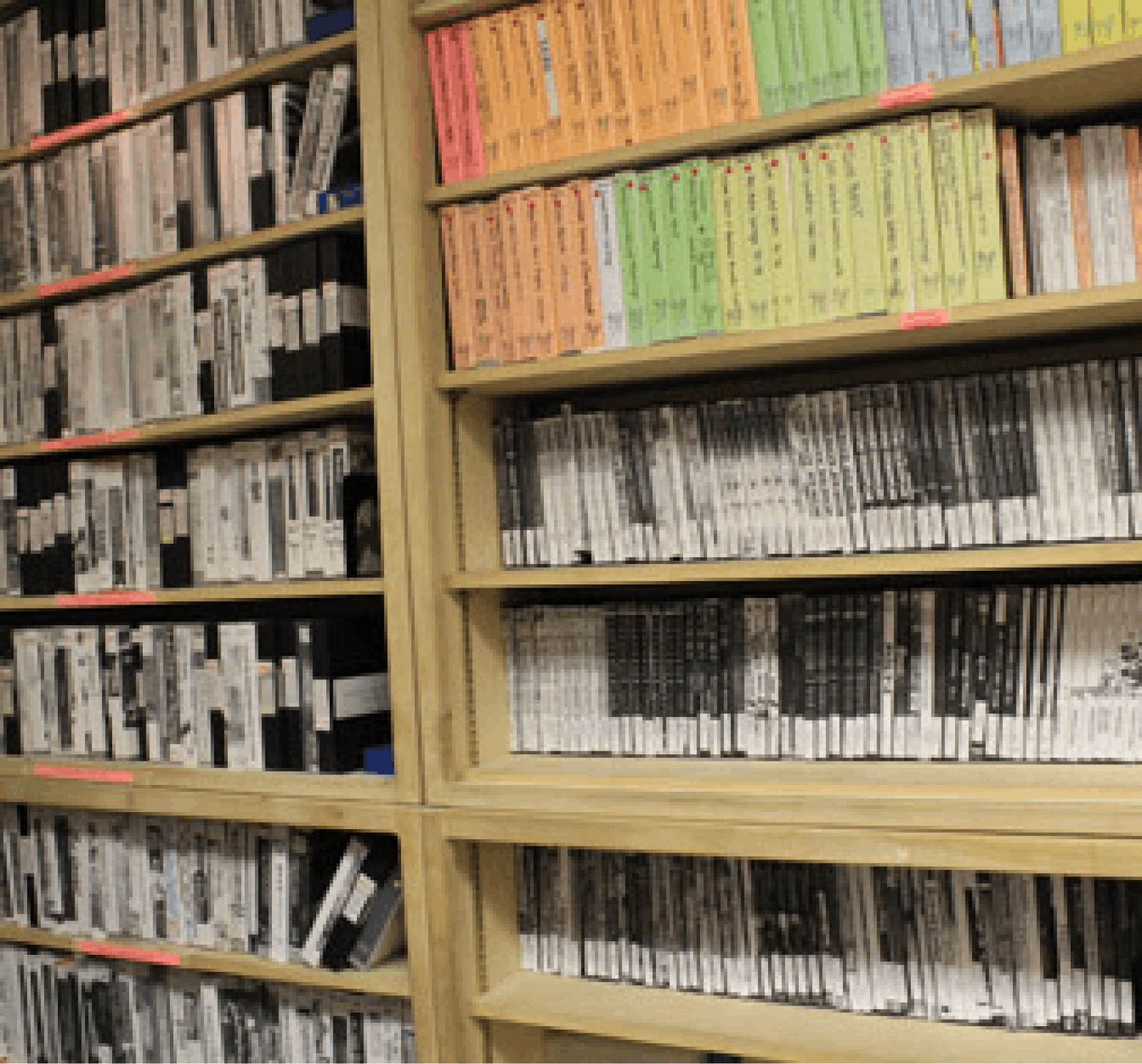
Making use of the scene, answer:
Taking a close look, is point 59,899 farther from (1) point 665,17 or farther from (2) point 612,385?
(1) point 665,17

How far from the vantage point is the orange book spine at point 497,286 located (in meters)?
1.84

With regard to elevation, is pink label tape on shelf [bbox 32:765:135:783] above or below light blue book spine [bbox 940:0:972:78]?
below

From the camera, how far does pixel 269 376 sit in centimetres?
207

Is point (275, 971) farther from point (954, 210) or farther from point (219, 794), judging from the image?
point (954, 210)

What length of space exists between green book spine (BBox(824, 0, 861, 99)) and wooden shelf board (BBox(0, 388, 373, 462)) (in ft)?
2.56

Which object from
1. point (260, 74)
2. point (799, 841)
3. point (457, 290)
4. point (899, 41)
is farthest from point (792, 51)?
point (799, 841)

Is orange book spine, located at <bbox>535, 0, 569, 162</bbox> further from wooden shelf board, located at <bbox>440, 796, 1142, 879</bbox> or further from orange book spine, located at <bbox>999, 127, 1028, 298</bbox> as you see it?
wooden shelf board, located at <bbox>440, 796, 1142, 879</bbox>

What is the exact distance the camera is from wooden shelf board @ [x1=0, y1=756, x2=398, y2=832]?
1.94 m

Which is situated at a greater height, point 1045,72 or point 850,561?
point 1045,72

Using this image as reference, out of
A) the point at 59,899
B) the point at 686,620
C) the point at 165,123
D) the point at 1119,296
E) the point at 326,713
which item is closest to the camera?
the point at 1119,296

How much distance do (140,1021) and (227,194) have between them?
144 centimetres

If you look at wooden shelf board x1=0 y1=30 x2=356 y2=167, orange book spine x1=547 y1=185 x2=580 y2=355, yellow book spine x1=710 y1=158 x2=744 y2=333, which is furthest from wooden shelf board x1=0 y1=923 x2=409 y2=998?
wooden shelf board x1=0 y1=30 x2=356 y2=167

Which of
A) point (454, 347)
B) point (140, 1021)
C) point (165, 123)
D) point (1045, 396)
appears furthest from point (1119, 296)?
point (140, 1021)

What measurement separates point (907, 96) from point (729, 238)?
0.28 metres
